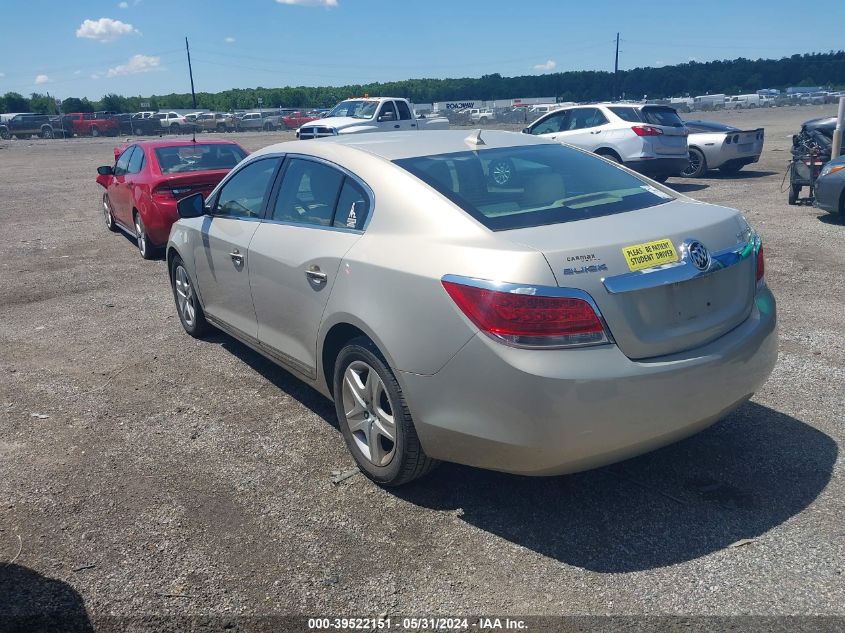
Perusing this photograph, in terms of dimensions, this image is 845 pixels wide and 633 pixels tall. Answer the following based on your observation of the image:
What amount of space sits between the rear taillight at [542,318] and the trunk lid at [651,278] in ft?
0.20

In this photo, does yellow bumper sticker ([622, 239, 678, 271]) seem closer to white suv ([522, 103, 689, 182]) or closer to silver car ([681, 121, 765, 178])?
white suv ([522, 103, 689, 182])

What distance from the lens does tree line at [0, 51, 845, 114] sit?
337 feet

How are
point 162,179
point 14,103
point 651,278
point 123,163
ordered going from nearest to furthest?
point 651,278
point 162,179
point 123,163
point 14,103

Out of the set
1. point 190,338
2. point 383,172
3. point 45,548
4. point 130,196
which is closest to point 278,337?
point 383,172

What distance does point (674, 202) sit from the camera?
377 centimetres

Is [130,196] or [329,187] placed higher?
[329,187]

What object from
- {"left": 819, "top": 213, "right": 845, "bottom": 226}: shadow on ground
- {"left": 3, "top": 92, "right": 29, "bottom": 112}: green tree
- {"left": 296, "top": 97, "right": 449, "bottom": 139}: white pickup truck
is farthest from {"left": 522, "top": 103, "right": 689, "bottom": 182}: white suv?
{"left": 3, "top": 92, "right": 29, "bottom": 112}: green tree

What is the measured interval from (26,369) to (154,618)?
366 cm

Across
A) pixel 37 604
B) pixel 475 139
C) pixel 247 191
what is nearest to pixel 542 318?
pixel 475 139

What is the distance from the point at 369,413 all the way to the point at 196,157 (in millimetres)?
7196

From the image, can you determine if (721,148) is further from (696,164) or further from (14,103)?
(14,103)

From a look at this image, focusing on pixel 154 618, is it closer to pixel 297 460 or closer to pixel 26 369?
pixel 297 460

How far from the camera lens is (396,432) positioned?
11.4ft

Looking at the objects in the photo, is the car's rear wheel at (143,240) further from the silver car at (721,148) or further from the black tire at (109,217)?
the silver car at (721,148)
